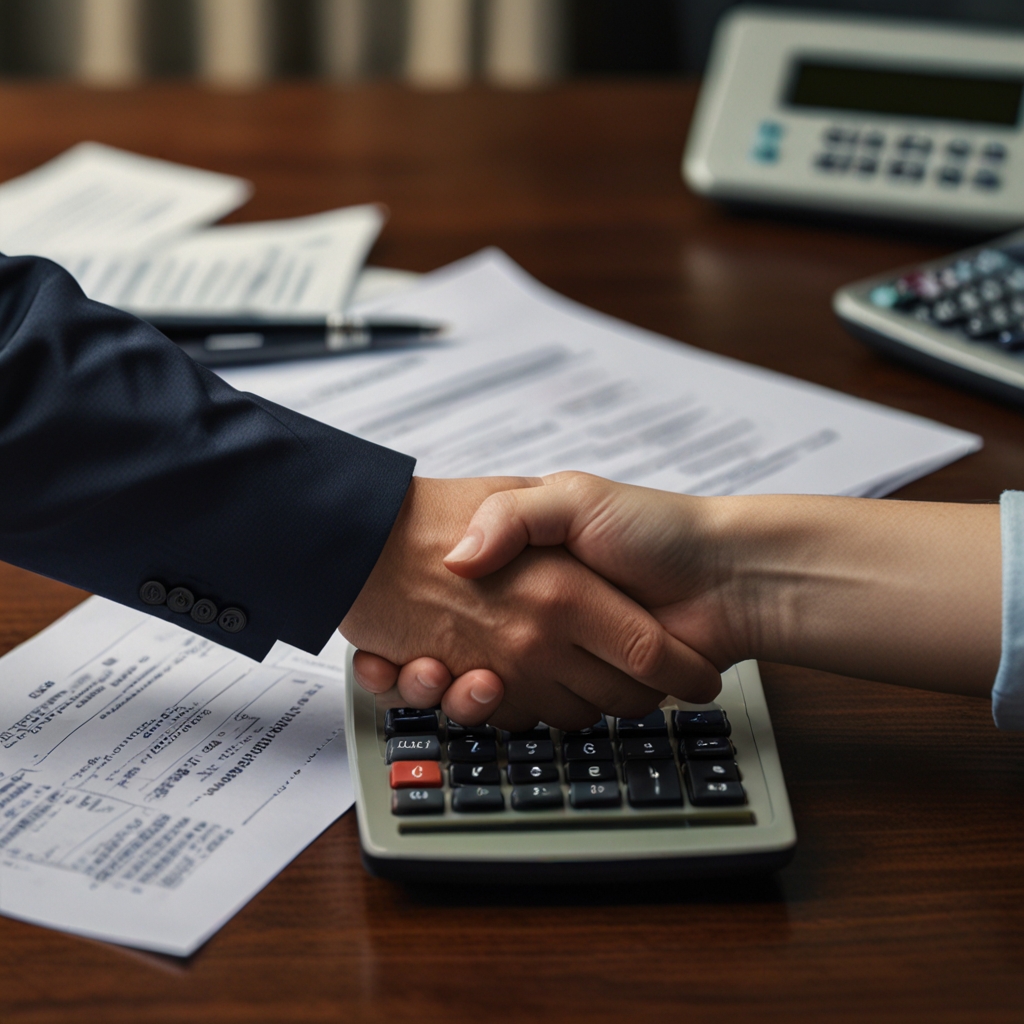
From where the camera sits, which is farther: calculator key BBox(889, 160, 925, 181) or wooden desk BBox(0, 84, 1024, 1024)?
calculator key BBox(889, 160, 925, 181)

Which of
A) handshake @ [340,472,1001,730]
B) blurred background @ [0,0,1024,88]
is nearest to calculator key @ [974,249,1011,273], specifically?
handshake @ [340,472,1001,730]

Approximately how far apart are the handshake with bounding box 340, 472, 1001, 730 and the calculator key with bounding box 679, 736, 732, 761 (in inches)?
1.1

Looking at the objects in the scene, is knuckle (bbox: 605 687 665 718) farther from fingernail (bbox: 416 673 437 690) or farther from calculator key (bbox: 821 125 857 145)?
calculator key (bbox: 821 125 857 145)

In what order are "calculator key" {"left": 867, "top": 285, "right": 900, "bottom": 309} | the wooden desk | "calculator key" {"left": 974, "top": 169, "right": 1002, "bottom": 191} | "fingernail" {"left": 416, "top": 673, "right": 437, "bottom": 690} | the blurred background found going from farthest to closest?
the blurred background < "calculator key" {"left": 974, "top": 169, "right": 1002, "bottom": 191} < "calculator key" {"left": 867, "top": 285, "right": 900, "bottom": 309} < "fingernail" {"left": 416, "top": 673, "right": 437, "bottom": 690} < the wooden desk

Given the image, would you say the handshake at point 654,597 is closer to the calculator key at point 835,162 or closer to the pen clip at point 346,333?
the pen clip at point 346,333

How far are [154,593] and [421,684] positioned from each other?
0.36 feet

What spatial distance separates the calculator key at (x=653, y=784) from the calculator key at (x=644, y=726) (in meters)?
0.02

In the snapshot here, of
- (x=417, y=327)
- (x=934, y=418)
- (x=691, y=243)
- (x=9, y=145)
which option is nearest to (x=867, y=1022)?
(x=934, y=418)

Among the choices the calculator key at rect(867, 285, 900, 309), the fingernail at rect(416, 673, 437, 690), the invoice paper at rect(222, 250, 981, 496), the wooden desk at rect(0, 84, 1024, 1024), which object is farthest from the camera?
the calculator key at rect(867, 285, 900, 309)

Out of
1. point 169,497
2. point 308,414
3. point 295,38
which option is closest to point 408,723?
point 169,497

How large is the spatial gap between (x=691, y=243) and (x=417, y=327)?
0.26m

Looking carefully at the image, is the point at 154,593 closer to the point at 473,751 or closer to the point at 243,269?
the point at 473,751

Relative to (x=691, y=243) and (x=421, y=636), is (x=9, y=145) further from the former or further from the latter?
(x=421, y=636)

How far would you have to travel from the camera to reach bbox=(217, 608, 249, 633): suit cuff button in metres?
0.46
